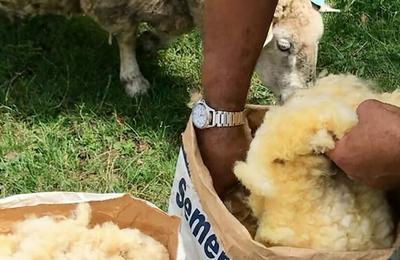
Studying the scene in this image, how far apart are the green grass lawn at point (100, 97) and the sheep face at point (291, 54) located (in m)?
0.15

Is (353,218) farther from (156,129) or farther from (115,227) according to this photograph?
(156,129)

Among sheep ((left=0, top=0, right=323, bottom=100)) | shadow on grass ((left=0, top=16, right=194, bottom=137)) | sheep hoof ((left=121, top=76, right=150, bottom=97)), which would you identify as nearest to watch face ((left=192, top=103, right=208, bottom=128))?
shadow on grass ((left=0, top=16, right=194, bottom=137))

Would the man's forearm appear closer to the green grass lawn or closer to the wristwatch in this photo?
the wristwatch

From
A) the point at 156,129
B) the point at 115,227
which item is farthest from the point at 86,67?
the point at 115,227

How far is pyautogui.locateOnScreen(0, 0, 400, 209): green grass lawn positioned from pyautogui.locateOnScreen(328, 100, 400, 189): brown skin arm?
4.43ft

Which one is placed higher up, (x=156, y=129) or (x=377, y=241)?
(x=377, y=241)

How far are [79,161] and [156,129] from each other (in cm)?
34

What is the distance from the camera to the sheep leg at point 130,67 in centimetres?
339

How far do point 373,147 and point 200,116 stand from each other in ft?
1.42

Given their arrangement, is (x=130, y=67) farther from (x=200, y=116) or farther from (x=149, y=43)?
(x=200, y=116)

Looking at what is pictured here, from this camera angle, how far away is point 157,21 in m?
3.33

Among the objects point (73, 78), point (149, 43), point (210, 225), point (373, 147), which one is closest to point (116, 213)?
point (210, 225)

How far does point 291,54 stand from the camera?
133 inches

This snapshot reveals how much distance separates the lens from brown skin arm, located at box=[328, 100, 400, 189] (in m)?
1.47
